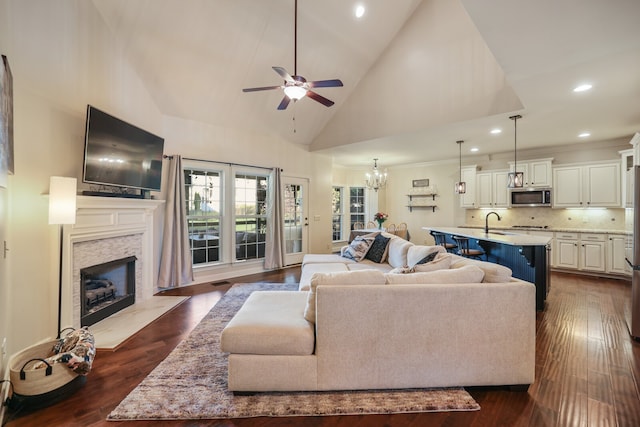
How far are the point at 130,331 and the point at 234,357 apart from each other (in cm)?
186

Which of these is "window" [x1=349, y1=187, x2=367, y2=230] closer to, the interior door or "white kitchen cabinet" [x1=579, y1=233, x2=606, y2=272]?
the interior door

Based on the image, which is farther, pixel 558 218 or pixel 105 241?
pixel 558 218

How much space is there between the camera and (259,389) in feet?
6.33

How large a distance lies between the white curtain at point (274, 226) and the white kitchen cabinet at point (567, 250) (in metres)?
5.65

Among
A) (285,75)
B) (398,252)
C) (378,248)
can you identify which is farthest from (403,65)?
(398,252)

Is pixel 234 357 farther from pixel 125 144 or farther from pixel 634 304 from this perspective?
pixel 634 304

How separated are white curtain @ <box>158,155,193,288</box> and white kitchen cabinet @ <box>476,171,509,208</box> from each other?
21.5 ft

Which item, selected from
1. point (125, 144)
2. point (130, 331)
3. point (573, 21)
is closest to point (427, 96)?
point (573, 21)

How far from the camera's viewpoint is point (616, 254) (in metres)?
5.20

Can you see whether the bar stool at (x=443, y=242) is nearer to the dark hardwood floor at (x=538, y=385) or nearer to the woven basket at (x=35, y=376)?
the dark hardwood floor at (x=538, y=385)

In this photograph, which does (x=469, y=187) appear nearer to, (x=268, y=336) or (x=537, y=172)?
(x=537, y=172)

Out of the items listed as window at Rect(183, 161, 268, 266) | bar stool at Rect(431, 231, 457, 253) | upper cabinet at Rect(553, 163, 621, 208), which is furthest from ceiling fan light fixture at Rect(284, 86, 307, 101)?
upper cabinet at Rect(553, 163, 621, 208)

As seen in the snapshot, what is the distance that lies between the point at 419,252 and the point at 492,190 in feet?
15.4

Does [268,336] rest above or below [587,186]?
below
